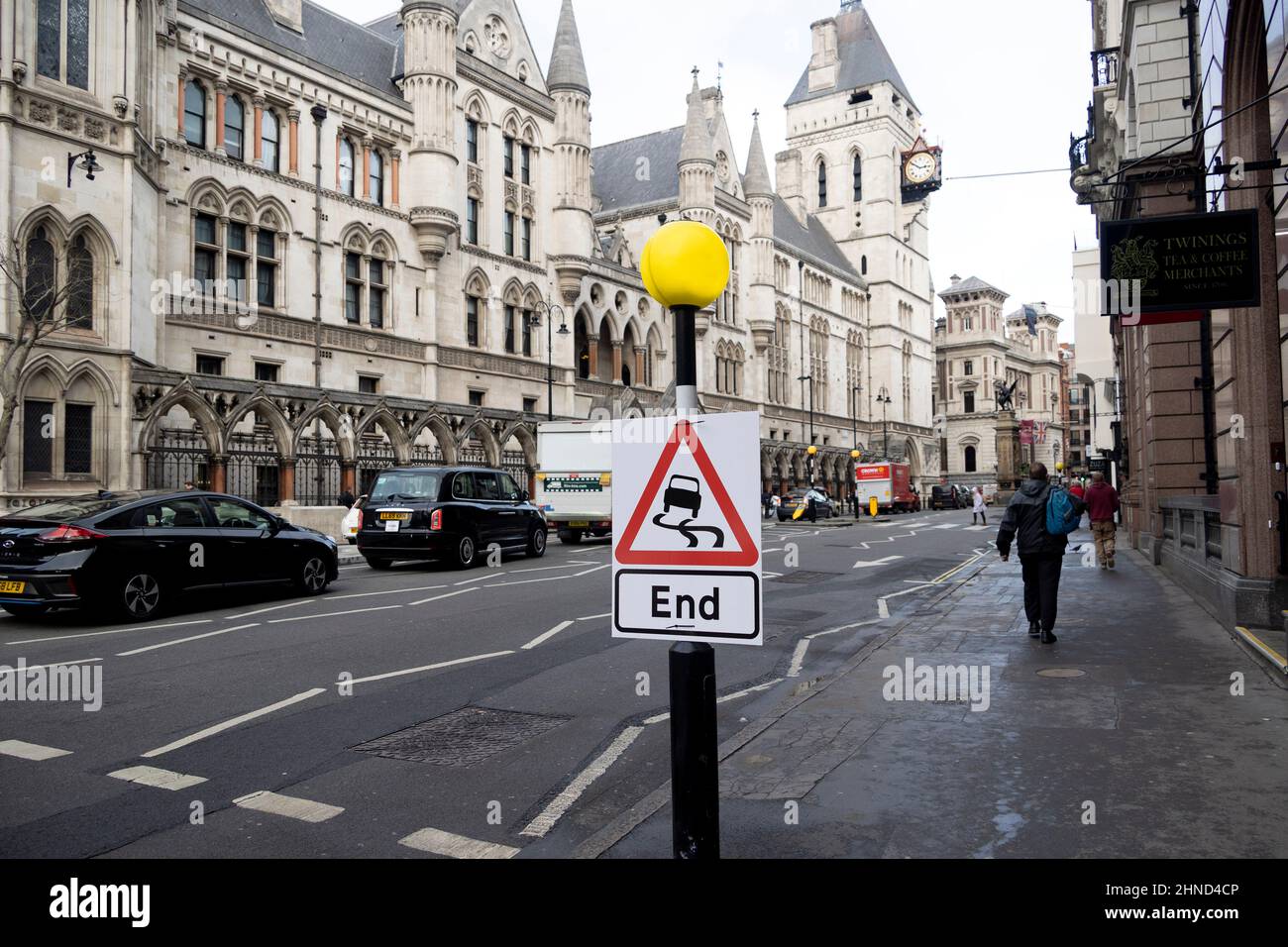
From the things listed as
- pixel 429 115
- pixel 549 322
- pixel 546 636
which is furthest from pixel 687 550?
pixel 549 322

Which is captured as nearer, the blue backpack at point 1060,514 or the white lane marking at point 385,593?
the blue backpack at point 1060,514

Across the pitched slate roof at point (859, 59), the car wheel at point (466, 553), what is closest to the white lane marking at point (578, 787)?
the car wheel at point (466, 553)

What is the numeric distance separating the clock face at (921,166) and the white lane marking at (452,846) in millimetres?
41551

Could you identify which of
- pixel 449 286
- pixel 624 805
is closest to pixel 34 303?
pixel 449 286

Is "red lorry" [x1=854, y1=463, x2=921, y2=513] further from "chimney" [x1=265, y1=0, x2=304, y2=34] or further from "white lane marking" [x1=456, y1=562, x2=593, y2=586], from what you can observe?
"white lane marking" [x1=456, y1=562, x2=593, y2=586]

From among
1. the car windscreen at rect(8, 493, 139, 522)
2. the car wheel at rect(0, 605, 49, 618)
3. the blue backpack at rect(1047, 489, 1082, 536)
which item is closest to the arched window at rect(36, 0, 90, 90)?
the car windscreen at rect(8, 493, 139, 522)

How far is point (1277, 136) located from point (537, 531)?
622 inches

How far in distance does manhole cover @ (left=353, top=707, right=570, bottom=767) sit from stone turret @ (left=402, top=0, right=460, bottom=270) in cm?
3275

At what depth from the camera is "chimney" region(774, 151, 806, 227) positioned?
85.8 meters

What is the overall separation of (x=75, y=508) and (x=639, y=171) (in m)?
55.6

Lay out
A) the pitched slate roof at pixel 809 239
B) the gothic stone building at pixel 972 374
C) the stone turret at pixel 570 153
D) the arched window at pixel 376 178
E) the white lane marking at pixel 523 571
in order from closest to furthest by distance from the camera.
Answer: the white lane marking at pixel 523 571 → the arched window at pixel 376 178 → the stone turret at pixel 570 153 → the pitched slate roof at pixel 809 239 → the gothic stone building at pixel 972 374

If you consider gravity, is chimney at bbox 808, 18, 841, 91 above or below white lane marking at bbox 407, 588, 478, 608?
above

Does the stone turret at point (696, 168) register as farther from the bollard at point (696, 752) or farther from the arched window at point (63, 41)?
the bollard at point (696, 752)

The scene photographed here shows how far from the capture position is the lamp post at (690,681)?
3256mm
